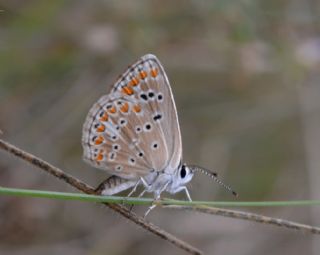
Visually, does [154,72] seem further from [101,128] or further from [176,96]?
[176,96]

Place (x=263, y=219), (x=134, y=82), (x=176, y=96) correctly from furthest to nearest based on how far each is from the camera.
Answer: (x=176, y=96) → (x=134, y=82) → (x=263, y=219)

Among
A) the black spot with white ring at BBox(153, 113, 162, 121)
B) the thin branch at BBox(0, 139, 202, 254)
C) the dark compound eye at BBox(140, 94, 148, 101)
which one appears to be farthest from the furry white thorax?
the thin branch at BBox(0, 139, 202, 254)

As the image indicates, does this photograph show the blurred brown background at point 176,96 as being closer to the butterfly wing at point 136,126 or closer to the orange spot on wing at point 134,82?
the butterfly wing at point 136,126

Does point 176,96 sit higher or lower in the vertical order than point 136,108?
higher

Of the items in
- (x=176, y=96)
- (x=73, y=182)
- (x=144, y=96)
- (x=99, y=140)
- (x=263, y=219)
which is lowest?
(x=73, y=182)

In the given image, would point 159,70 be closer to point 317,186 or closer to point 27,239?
point 27,239

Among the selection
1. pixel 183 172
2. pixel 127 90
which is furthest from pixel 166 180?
pixel 127 90
